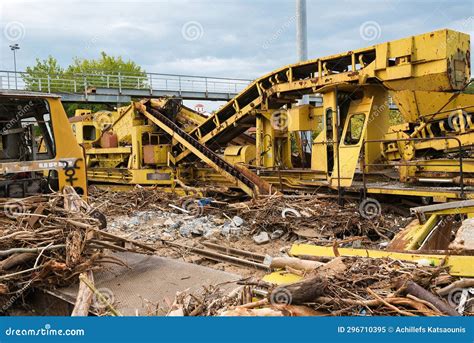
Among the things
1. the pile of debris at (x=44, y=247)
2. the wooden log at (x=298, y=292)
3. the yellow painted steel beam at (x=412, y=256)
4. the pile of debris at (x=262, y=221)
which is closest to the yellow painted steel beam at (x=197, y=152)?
the pile of debris at (x=262, y=221)

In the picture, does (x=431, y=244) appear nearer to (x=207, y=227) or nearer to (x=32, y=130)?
(x=207, y=227)

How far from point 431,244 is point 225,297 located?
2408mm

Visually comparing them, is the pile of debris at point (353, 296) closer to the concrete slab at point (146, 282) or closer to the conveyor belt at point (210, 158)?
the concrete slab at point (146, 282)

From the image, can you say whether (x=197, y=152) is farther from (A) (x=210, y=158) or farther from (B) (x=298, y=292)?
(B) (x=298, y=292)

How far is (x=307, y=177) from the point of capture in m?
9.93

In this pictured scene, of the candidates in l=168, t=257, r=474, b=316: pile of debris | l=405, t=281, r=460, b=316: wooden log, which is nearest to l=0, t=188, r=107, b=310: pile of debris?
l=168, t=257, r=474, b=316: pile of debris

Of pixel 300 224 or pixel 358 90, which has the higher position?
pixel 358 90

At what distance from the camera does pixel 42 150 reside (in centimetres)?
605

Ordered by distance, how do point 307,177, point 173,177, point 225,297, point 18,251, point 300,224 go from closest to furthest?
point 225,297 < point 18,251 < point 300,224 < point 307,177 < point 173,177

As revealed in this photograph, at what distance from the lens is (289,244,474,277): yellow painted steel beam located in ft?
11.1

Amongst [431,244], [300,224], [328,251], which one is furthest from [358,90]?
[328,251]

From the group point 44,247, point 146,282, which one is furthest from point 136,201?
point 44,247

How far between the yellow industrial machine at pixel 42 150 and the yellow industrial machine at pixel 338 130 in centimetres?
474

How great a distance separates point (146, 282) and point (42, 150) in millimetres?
2747
